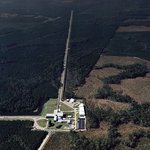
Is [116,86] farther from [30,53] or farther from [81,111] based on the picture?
[30,53]

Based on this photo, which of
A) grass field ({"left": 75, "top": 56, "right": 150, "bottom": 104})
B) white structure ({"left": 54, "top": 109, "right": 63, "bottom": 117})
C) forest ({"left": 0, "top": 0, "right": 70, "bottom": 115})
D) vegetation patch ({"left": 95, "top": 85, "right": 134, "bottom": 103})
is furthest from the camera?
forest ({"left": 0, "top": 0, "right": 70, "bottom": 115})

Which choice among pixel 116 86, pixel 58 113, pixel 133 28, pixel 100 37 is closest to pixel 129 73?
pixel 116 86

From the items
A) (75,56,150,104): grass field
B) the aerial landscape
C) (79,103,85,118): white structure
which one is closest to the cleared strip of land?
the aerial landscape

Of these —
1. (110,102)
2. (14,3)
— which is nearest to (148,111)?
(110,102)

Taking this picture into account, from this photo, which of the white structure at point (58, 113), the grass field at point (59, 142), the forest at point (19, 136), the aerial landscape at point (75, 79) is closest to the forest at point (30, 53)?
the aerial landscape at point (75, 79)

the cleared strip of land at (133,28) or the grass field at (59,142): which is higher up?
→ the cleared strip of land at (133,28)

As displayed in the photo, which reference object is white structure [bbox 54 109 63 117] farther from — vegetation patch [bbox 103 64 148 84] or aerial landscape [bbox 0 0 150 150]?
vegetation patch [bbox 103 64 148 84]

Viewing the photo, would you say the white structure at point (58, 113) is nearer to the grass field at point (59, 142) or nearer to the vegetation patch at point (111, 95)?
the grass field at point (59, 142)

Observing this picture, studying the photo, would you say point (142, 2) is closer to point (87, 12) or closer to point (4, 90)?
point (87, 12)

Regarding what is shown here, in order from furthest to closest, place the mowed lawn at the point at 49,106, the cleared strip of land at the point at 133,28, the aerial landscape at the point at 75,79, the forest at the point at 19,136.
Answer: the cleared strip of land at the point at 133,28, the mowed lawn at the point at 49,106, the aerial landscape at the point at 75,79, the forest at the point at 19,136
